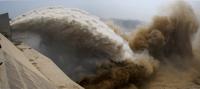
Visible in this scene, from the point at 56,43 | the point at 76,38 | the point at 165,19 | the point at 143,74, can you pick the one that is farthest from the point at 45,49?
the point at 165,19

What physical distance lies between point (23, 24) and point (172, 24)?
1288cm

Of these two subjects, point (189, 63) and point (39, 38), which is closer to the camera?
point (39, 38)

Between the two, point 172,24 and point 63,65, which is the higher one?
point 172,24

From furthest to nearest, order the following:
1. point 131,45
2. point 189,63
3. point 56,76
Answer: point 189,63 → point 131,45 → point 56,76

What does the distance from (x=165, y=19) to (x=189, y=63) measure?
4041 millimetres

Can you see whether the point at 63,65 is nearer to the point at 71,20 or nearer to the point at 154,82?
the point at 71,20

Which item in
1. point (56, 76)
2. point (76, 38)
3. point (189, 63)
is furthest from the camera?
point (189, 63)

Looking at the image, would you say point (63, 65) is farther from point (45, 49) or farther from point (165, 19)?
point (165, 19)

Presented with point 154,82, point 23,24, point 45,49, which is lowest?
point 154,82

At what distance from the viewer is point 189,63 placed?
30.3m

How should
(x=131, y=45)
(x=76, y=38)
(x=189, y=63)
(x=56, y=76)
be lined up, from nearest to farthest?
1. (x=56, y=76)
2. (x=76, y=38)
3. (x=131, y=45)
4. (x=189, y=63)

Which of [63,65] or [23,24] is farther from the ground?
[23,24]

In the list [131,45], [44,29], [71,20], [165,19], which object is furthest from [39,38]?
[165,19]

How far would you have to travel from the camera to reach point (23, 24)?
972 inches
